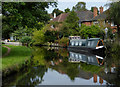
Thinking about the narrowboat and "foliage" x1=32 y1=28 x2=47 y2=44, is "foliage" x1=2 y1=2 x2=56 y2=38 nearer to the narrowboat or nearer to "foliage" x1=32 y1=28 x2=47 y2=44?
the narrowboat

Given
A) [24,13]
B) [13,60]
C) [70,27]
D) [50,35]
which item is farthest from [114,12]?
[50,35]

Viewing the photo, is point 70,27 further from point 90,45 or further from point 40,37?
point 90,45

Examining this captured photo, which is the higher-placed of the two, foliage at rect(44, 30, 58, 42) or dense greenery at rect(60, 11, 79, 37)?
dense greenery at rect(60, 11, 79, 37)

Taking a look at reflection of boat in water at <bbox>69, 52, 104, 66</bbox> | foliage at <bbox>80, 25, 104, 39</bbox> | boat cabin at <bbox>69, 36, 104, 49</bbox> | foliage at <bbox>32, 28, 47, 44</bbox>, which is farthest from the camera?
foliage at <bbox>32, 28, 47, 44</bbox>

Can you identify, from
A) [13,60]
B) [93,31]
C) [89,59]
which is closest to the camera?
[13,60]

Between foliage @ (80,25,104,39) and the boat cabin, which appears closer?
the boat cabin

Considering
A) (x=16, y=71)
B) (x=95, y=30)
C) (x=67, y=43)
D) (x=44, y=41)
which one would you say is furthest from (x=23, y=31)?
(x=16, y=71)

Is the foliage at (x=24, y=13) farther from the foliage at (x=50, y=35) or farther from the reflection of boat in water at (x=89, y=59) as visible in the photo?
the foliage at (x=50, y=35)

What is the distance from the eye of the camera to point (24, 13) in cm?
1919

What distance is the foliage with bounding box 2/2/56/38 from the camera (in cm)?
1696

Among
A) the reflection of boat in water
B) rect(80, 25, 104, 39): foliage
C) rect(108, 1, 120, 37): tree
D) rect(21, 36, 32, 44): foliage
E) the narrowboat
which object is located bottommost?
the reflection of boat in water

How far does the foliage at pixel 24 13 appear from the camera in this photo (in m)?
17.0

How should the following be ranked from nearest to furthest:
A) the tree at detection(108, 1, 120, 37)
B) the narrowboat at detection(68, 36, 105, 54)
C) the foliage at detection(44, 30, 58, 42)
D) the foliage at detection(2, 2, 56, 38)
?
the foliage at detection(2, 2, 56, 38), the tree at detection(108, 1, 120, 37), the narrowboat at detection(68, 36, 105, 54), the foliage at detection(44, 30, 58, 42)

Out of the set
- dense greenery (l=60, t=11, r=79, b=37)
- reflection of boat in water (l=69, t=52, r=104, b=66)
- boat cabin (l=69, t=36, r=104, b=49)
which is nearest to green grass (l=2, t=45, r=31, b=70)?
reflection of boat in water (l=69, t=52, r=104, b=66)
